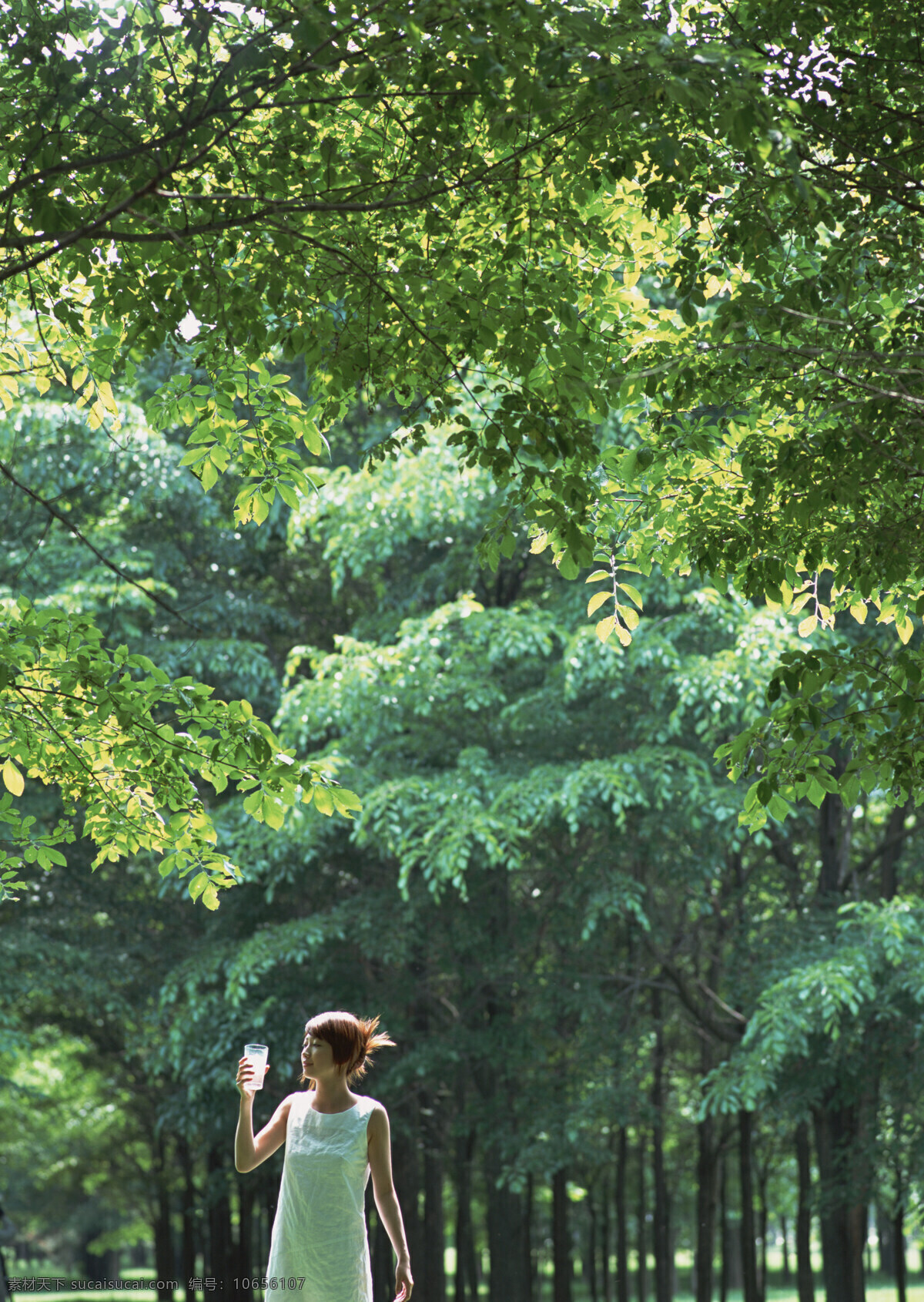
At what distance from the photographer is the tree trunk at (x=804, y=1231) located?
17375 millimetres

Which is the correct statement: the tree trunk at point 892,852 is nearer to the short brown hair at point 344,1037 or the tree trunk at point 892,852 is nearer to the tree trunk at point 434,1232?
the tree trunk at point 434,1232

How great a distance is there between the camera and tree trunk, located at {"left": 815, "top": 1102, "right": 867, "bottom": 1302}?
541 inches

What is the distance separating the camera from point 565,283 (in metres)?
4.23

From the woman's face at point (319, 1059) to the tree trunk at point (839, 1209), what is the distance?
10.5 m

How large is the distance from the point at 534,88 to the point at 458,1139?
53.4 feet

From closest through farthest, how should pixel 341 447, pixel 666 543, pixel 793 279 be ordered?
pixel 793 279 < pixel 666 543 < pixel 341 447

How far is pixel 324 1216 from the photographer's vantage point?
4539 mm

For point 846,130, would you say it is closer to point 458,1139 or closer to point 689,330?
point 689,330

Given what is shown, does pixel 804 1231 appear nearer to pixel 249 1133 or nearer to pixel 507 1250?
pixel 507 1250

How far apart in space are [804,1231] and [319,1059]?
16.2 meters

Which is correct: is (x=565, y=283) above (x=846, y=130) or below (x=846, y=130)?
below

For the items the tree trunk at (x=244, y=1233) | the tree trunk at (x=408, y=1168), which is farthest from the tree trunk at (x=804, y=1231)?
the tree trunk at (x=244, y=1233)

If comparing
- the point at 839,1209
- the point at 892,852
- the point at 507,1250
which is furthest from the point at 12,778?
the point at 892,852

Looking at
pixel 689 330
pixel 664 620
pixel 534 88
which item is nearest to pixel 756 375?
pixel 689 330
